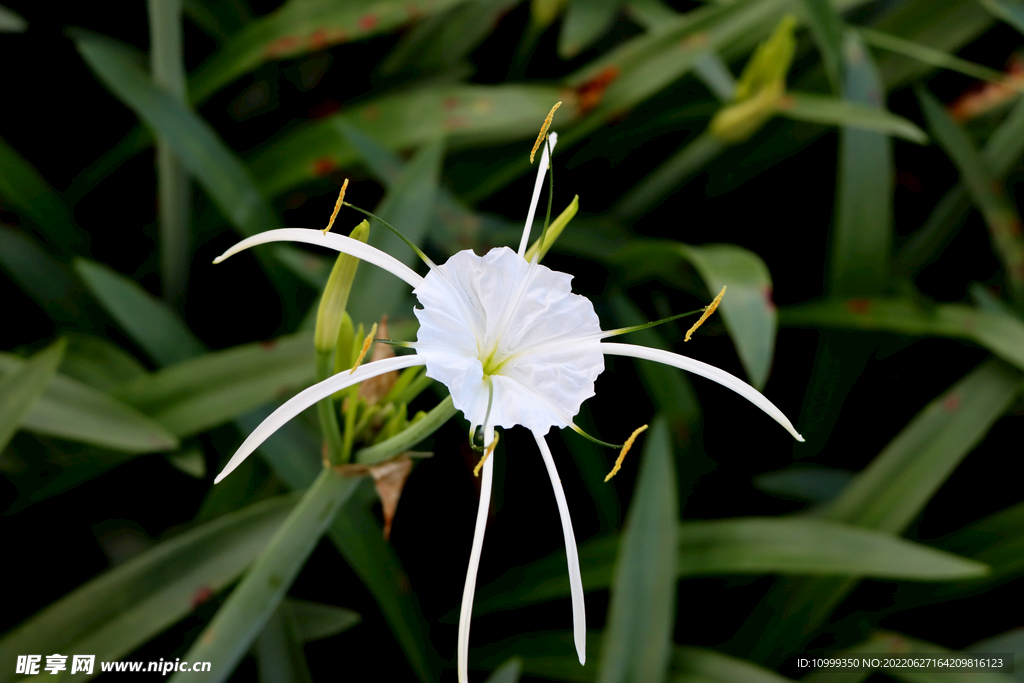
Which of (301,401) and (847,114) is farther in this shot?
(847,114)

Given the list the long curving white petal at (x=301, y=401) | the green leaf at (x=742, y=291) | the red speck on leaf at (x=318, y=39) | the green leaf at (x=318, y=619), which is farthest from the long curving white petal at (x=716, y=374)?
the red speck on leaf at (x=318, y=39)

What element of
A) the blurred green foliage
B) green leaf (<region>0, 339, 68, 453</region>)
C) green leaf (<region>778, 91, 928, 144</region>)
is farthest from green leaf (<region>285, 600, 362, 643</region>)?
green leaf (<region>778, 91, 928, 144</region>)

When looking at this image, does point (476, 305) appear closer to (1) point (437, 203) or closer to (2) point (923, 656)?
(1) point (437, 203)

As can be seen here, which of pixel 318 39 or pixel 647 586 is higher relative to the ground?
pixel 318 39

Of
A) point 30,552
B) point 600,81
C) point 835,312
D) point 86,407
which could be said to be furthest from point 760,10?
point 30,552

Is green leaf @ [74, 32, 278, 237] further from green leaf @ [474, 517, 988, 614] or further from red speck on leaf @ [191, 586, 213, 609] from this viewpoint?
green leaf @ [474, 517, 988, 614]

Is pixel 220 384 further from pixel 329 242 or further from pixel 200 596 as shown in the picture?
pixel 329 242

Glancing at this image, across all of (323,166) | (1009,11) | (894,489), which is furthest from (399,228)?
(1009,11)
